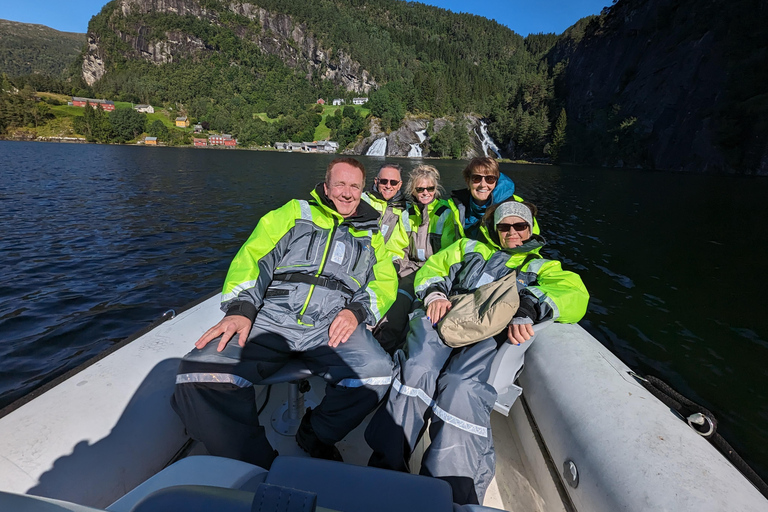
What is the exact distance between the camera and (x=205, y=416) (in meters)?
2.00

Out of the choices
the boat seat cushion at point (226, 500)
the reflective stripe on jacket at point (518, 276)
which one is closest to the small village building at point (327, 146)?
the reflective stripe on jacket at point (518, 276)

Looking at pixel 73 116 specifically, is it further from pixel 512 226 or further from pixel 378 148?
pixel 512 226

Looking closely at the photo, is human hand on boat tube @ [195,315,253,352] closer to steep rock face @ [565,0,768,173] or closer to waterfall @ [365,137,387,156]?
steep rock face @ [565,0,768,173]

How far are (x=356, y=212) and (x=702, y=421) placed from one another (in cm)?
253

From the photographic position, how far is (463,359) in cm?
238

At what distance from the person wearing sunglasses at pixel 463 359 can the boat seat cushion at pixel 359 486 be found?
2.97 feet

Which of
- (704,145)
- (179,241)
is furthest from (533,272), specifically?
(704,145)

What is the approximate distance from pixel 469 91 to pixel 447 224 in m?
111

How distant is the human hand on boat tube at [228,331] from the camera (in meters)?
2.22

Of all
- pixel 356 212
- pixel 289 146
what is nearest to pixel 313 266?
pixel 356 212

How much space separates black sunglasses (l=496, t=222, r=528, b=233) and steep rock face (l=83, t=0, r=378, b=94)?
167 metres

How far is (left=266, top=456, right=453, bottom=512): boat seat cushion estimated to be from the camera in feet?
3.68

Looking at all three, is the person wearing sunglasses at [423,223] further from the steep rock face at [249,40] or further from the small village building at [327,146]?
the steep rock face at [249,40]

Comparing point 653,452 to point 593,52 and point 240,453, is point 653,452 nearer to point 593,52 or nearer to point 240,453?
point 240,453
